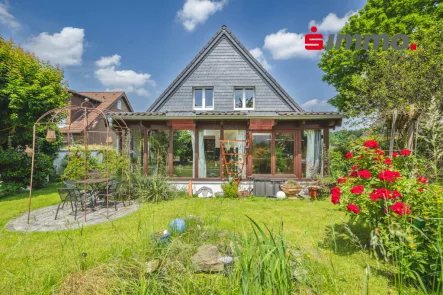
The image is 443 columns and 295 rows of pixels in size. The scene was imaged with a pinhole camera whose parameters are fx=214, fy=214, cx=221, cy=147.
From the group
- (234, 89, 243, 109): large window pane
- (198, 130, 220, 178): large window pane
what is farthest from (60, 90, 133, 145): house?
(198, 130, 220, 178): large window pane

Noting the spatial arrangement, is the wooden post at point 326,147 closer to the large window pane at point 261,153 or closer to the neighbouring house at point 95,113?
the large window pane at point 261,153

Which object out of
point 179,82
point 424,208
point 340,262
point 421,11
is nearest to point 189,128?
point 179,82

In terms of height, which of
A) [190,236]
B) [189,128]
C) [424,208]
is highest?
[189,128]

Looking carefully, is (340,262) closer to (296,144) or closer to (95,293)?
(95,293)

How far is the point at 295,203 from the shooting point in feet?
25.6

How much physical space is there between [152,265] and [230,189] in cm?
633

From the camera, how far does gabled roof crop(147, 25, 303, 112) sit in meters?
12.5

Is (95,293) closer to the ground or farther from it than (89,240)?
farther from it

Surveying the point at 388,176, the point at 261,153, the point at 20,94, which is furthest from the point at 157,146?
the point at 388,176

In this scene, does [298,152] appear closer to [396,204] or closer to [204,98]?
[204,98]

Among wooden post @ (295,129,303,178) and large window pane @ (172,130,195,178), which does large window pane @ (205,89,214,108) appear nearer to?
large window pane @ (172,130,195,178)

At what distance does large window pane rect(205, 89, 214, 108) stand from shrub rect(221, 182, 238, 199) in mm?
5312

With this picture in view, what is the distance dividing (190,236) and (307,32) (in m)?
9.66

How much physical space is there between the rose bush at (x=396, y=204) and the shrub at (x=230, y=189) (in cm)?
490
